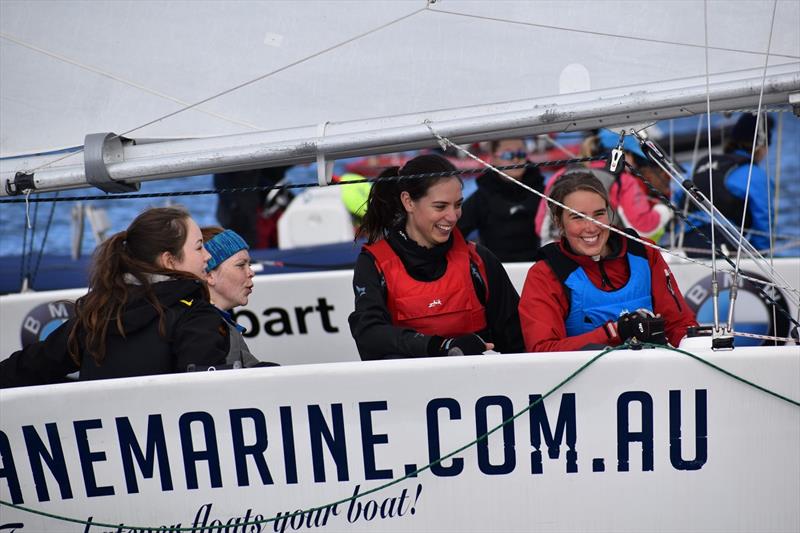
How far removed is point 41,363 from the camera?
9.67ft

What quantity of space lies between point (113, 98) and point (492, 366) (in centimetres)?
160

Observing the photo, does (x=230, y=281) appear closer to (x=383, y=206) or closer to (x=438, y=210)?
Result: (x=383, y=206)

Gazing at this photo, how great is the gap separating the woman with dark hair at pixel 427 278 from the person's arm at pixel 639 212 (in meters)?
3.01

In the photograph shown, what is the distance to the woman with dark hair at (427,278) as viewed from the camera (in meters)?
3.25

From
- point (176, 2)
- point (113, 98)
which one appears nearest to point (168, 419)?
point (113, 98)

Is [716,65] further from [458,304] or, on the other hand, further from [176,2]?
[176,2]

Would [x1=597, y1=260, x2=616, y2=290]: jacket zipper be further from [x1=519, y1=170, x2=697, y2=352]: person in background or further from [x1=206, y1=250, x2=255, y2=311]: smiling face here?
[x1=206, y1=250, x2=255, y2=311]: smiling face

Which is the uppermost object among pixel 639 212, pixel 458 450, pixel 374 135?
pixel 374 135

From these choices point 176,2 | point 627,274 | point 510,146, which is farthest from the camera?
point 510,146

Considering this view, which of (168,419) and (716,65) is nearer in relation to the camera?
(168,419)

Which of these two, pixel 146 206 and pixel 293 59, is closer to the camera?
pixel 293 59

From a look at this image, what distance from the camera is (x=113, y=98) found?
11.1 feet

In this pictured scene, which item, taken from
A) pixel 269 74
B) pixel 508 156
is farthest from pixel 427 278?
pixel 508 156

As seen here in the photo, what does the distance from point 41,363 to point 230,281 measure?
0.64 m
